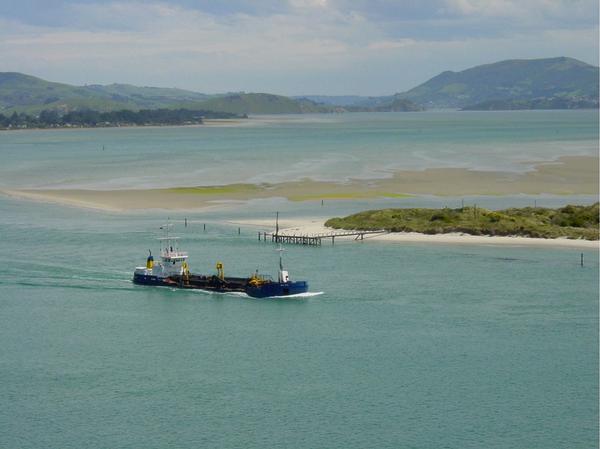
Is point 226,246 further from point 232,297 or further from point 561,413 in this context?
point 561,413

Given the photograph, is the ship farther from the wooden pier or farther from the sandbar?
the sandbar

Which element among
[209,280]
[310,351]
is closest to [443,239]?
[209,280]

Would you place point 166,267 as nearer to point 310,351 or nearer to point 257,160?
point 310,351

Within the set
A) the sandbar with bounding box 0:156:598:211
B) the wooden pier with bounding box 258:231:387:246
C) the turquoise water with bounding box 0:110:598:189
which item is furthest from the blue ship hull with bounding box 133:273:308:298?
the turquoise water with bounding box 0:110:598:189

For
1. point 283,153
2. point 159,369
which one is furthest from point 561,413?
point 283,153

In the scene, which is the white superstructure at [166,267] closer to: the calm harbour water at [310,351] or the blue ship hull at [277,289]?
the calm harbour water at [310,351]

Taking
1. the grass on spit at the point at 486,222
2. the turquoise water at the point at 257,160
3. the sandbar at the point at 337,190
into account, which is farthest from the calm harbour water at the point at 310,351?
the turquoise water at the point at 257,160
